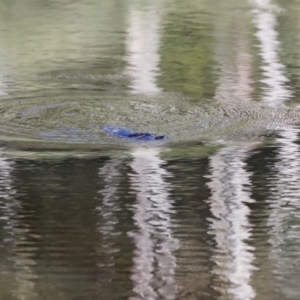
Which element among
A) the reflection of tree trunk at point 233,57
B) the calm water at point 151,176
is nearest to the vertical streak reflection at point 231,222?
the calm water at point 151,176

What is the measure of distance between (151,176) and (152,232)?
Result: 0.69 meters

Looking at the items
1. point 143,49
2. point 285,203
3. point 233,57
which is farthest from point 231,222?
point 143,49

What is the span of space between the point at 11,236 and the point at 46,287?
1.74 feet

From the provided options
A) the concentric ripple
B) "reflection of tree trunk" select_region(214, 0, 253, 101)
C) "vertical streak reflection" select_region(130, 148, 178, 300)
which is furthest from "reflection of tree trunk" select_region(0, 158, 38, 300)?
"reflection of tree trunk" select_region(214, 0, 253, 101)

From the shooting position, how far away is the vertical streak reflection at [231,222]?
2.59 meters

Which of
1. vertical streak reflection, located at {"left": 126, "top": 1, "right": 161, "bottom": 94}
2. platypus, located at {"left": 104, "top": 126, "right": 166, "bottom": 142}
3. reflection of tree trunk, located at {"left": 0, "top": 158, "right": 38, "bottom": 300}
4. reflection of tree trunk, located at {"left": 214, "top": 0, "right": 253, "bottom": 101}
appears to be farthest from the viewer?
vertical streak reflection, located at {"left": 126, "top": 1, "right": 161, "bottom": 94}

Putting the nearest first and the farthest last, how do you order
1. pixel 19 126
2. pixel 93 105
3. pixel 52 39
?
pixel 19 126 → pixel 93 105 → pixel 52 39

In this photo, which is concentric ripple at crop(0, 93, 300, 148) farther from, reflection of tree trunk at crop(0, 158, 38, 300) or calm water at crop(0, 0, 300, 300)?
reflection of tree trunk at crop(0, 158, 38, 300)

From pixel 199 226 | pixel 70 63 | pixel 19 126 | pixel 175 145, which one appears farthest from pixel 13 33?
pixel 199 226

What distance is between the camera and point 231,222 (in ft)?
10.3

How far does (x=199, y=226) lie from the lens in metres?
3.08

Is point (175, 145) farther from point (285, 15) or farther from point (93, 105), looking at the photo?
point (285, 15)

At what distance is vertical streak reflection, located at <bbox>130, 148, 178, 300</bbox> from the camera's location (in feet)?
8.42

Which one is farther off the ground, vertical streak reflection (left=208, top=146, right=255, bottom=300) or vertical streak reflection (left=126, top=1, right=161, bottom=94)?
vertical streak reflection (left=208, top=146, right=255, bottom=300)
